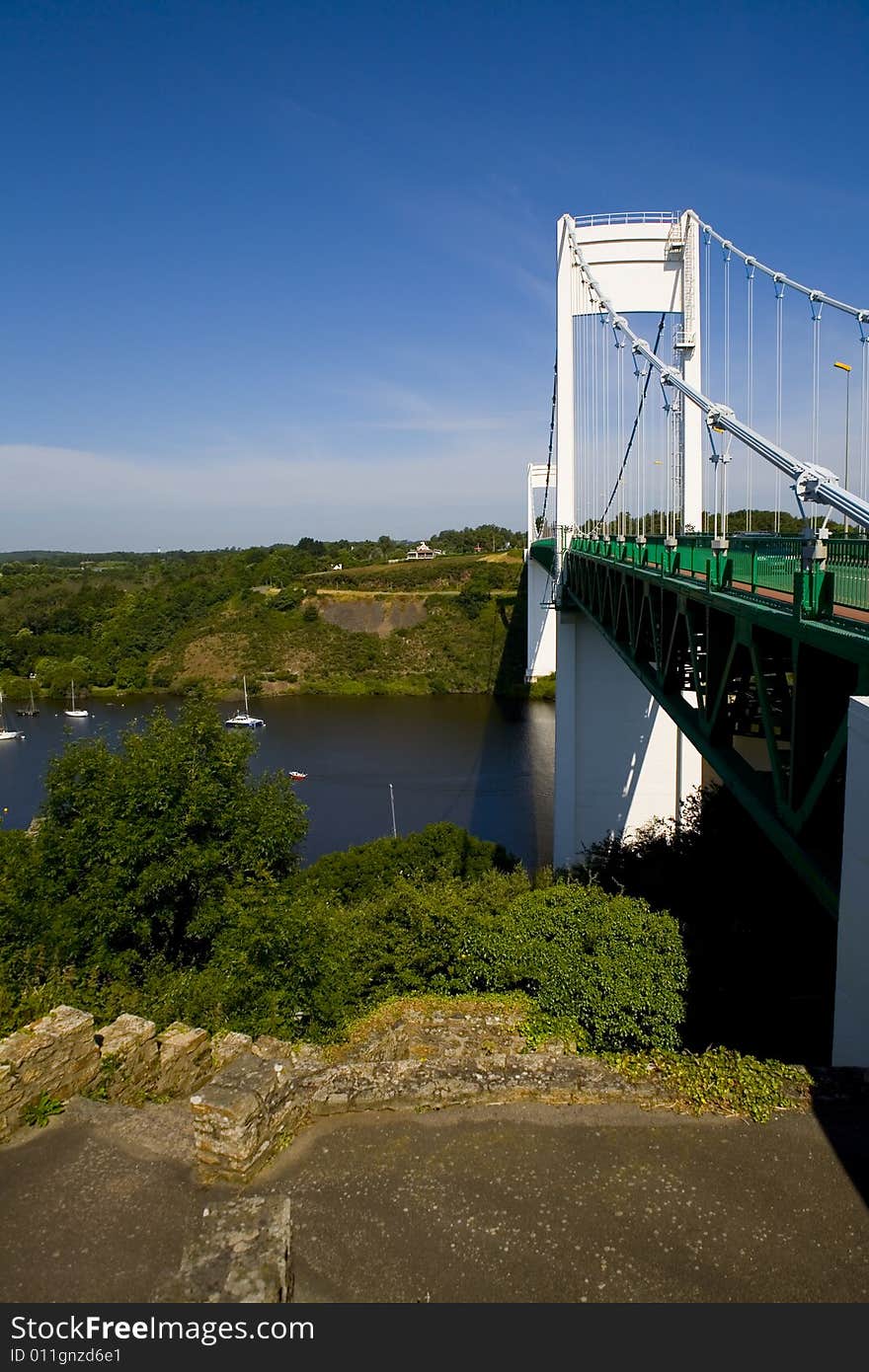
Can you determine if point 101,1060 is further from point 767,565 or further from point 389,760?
point 389,760

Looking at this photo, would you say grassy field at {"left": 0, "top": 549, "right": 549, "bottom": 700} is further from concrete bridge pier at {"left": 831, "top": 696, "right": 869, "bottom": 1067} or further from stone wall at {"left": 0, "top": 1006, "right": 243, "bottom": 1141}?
concrete bridge pier at {"left": 831, "top": 696, "right": 869, "bottom": 1067}

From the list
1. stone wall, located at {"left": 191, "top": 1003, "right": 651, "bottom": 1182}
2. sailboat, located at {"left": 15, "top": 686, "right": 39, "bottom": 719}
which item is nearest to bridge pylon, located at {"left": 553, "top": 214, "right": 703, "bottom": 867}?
stone wall, located at {"left": 191, "top": 1003, "right": 651, "bottom": 1182}

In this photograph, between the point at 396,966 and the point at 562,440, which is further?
the point at 562,440

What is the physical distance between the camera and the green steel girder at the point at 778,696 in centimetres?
457

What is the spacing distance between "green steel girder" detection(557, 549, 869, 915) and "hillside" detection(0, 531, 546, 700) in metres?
32.4

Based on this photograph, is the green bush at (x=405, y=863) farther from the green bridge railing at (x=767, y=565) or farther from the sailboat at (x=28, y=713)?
the sailboat at (x=28, y=713)

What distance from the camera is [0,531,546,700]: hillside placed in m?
45.5

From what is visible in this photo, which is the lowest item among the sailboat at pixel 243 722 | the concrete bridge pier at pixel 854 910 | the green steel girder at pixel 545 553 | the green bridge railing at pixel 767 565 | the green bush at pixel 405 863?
the sailboat at pixel 243 722

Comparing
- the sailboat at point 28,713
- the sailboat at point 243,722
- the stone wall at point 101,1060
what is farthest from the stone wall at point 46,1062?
the sailboat at point 28,713

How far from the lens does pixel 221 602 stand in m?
55.7

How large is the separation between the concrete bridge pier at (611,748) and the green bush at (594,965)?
25.9 feet
